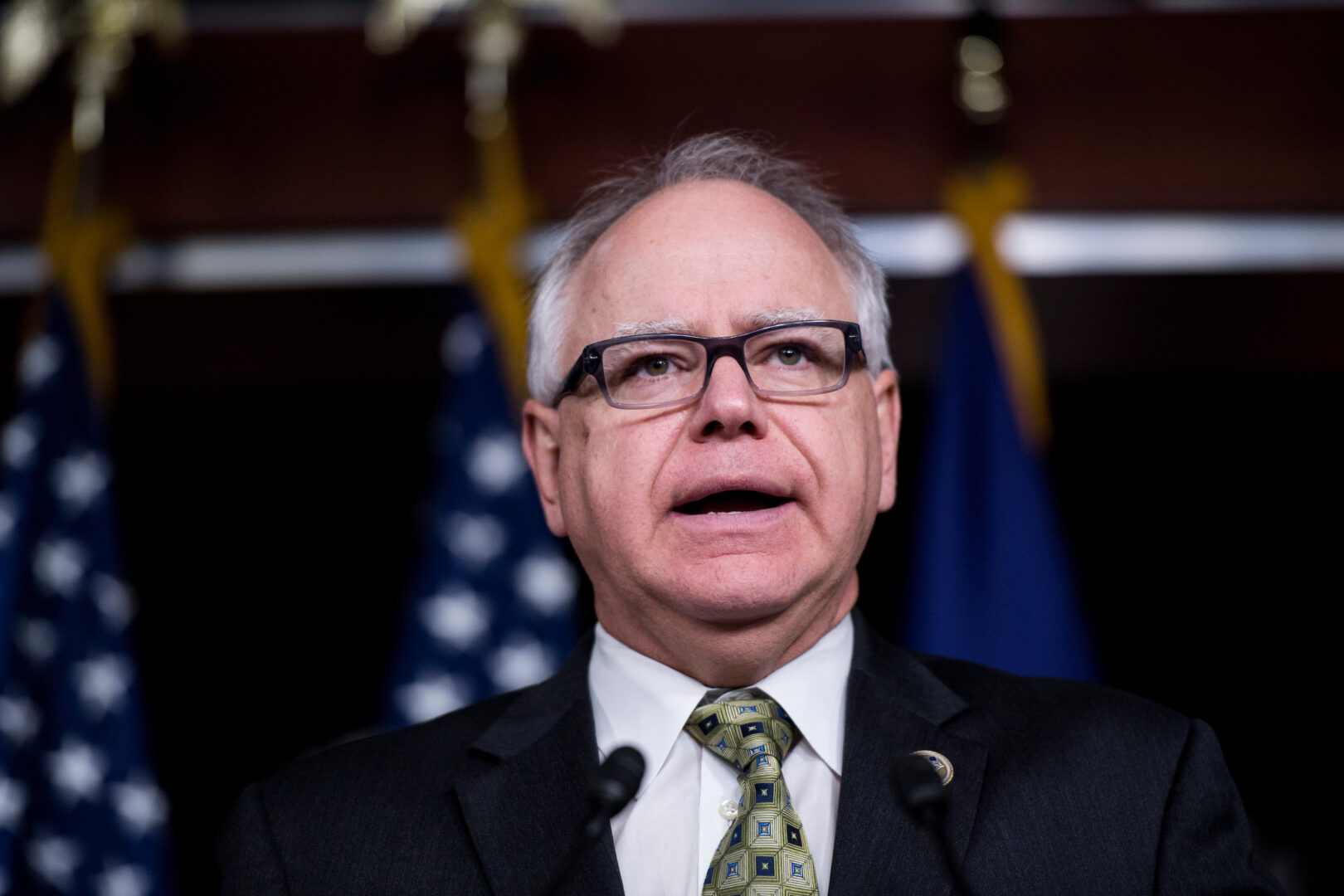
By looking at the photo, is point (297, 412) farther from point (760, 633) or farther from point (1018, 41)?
point (760, 633)

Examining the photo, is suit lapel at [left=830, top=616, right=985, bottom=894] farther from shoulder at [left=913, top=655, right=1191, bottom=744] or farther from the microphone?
the microphone

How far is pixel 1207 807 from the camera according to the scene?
1388 mm

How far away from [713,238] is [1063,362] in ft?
7.40

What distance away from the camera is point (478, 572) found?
119 inches

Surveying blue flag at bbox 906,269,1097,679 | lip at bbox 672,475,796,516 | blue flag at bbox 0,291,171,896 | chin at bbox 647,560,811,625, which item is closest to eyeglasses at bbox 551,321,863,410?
lip at bbox 672,475,796,516

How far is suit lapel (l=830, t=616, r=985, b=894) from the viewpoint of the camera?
1288 millimetres

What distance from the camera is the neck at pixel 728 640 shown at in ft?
4.68

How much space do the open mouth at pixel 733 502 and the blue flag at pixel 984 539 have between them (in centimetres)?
145

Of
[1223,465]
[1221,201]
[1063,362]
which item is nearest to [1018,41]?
[1221,201]

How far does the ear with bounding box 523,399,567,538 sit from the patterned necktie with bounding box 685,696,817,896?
391 millimetres

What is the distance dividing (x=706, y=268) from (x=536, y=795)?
705mm

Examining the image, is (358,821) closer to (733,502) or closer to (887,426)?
(733,502)

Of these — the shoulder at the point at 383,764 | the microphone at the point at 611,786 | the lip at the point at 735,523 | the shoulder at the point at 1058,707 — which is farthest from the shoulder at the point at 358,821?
the shoulder at the point at 1058,707

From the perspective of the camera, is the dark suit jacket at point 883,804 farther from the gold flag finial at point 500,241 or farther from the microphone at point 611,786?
the gold flag finial at point 500,241
